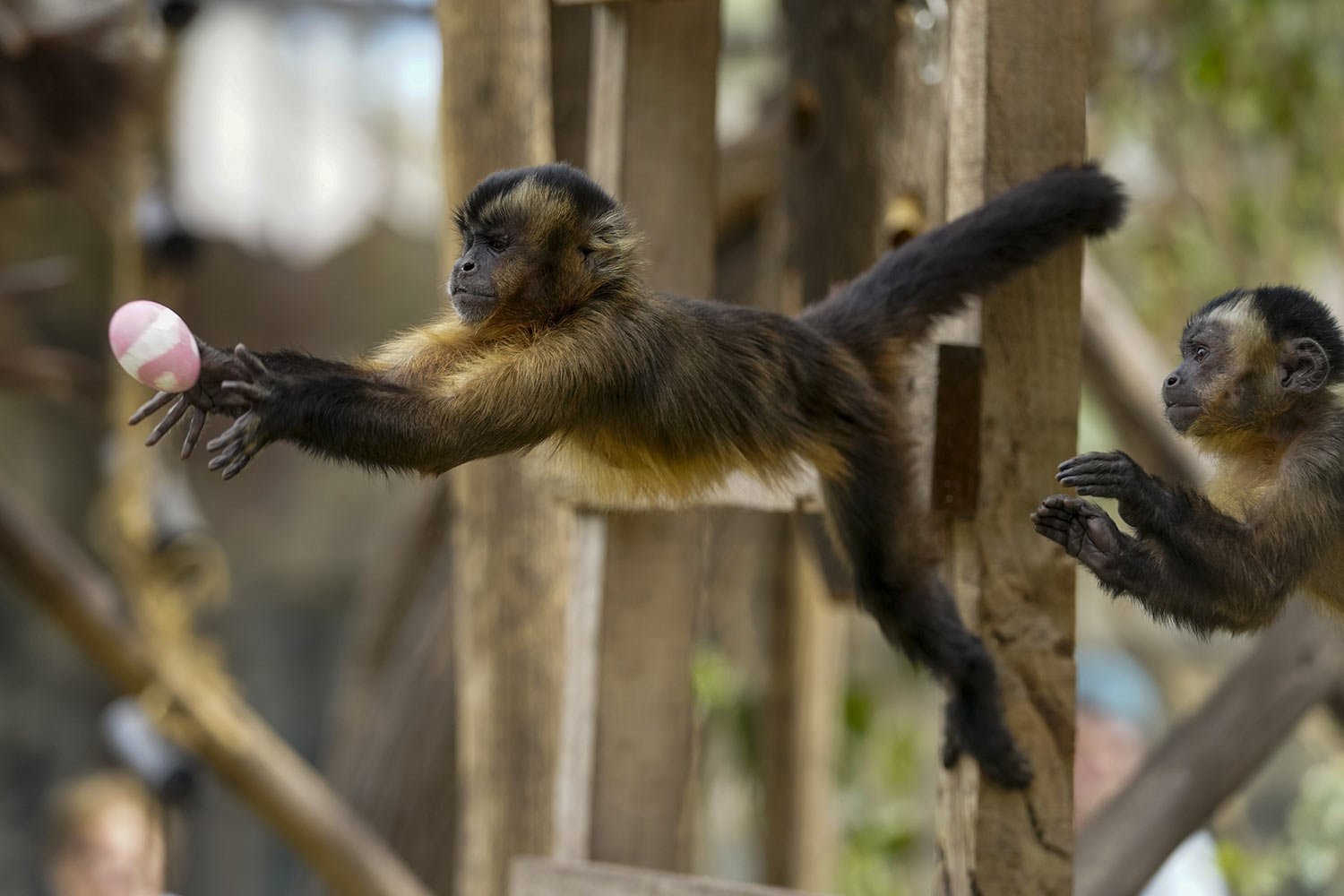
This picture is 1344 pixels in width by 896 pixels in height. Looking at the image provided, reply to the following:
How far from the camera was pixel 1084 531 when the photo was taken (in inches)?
76.8

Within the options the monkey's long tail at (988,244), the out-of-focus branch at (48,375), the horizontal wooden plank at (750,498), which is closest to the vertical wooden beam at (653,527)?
the horizontal wooden plank at (750,498)

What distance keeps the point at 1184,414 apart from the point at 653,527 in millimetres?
1224

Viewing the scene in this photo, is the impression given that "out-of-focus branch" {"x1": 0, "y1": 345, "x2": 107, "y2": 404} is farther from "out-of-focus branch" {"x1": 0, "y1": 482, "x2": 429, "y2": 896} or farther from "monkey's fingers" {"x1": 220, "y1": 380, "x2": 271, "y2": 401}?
"monkey's fingers" {"x1": 220, "y1": 380, "x2": 271, "y2": 401}

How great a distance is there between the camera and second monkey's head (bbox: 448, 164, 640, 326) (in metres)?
2.31

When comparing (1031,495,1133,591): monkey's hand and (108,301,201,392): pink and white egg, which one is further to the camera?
(1031,495,1133,591): monkey's hand

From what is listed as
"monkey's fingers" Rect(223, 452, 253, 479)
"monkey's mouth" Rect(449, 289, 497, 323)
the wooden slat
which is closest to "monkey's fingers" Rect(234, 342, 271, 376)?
"monkey's fingers" Rect(223, 452, 253, 479)

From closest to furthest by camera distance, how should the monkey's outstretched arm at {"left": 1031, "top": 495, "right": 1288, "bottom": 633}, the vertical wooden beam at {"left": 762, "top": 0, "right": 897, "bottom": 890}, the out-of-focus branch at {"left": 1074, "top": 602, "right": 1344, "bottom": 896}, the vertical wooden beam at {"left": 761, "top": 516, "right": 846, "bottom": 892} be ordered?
the monkey's outstretched arm at {"left": 1031, "top": 495, "right": 1288, "bottom": 633} < the out-of-focus branch at {"left": 1074, "top": 602, "right": 1344, "bottom": 896} < the vertical wooden beam at {"left": 762, "top": 0, "right": 897, "bottom": 890} < the vertical wooden beam at {"left": 761, "top": 516, "right": 846, "bottom": 892}

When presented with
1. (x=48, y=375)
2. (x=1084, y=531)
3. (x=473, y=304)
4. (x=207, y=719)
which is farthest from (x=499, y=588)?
(x=48, y=375)

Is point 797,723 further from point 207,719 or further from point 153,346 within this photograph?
point 153,346

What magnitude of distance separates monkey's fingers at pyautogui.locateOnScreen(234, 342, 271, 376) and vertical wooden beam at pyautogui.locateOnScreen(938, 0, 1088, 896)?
1.22 meters

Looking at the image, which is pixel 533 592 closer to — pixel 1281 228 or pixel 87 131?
pixel 87 131

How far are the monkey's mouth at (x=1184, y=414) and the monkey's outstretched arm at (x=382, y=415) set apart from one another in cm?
94

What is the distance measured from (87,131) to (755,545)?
278cm

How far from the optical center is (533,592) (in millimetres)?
3729
